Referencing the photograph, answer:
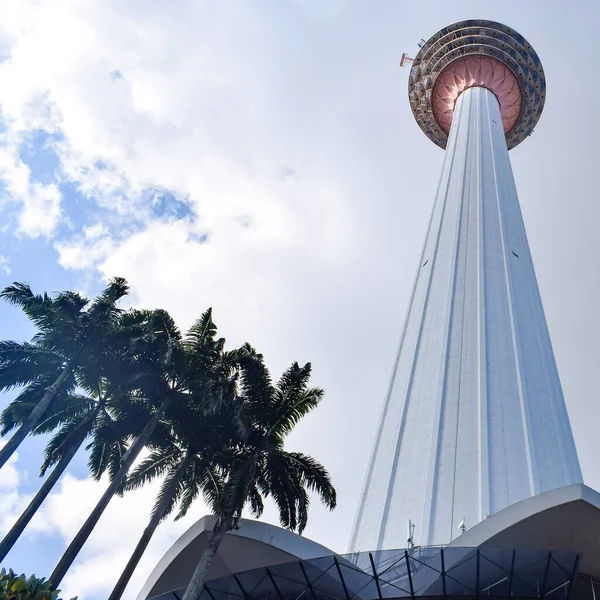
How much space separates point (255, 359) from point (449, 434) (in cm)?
850

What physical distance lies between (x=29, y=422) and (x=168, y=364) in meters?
4.89

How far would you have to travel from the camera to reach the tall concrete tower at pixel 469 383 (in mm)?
23547

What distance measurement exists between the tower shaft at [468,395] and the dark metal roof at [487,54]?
20.7 m

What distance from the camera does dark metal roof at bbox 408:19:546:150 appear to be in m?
56.2

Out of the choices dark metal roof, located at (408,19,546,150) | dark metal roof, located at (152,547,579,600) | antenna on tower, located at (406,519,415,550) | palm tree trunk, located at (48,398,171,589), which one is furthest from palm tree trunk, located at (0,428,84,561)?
dark metal roof, located at (408,19,546,150)

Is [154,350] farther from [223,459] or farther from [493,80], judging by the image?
[493,80]

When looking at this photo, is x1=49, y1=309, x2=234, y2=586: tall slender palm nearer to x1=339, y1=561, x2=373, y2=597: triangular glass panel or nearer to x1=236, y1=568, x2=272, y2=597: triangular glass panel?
x1=236, y1=568, x2=272, y2=597: triangular glass panel

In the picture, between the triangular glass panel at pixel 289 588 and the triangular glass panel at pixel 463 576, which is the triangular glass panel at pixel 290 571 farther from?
the triangular glass panel at pixel 463 576

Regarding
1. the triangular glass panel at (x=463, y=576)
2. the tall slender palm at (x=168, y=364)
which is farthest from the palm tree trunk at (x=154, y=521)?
the triangular glass panel at (x=463, y=576)

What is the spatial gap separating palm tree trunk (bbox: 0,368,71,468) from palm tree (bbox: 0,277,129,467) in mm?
46

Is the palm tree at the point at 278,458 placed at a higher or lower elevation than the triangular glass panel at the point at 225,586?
higher

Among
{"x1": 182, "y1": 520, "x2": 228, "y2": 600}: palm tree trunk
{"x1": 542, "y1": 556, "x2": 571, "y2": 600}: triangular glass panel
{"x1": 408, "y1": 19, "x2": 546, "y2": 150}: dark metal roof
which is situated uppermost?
{"x1": 408, "y1": 19, "x2": 546, "y2": 150}: dark metal roof

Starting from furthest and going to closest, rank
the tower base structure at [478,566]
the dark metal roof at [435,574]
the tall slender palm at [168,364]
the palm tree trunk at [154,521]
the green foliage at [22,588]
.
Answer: the tall slender palm at [168,364]
the palm tree trunk at [154,521]
the dark metal roof at [435,574]
the tower base structure at [478,566]
the green foliage at [22,588]

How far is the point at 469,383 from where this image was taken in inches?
1105
